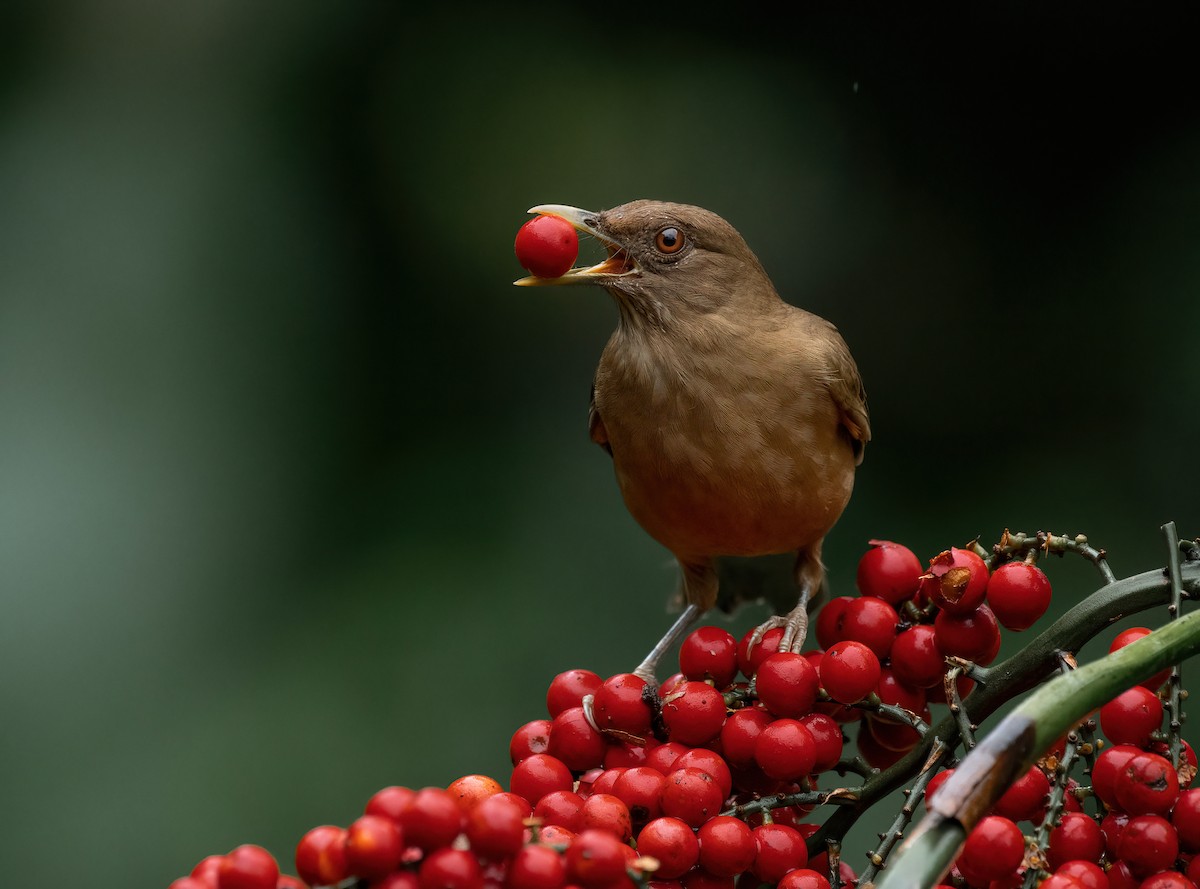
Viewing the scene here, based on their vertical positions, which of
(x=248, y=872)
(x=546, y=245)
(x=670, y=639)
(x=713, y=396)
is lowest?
(x=248, y=872)

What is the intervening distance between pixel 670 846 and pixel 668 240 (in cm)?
169

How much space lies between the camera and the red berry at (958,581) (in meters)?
2.05

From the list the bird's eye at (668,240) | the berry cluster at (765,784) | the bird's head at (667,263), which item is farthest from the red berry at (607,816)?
the bird's eye at (668,240)

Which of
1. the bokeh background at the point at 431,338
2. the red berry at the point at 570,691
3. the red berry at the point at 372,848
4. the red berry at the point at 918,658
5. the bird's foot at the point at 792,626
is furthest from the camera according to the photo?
the bokeh background at the point at 431,338

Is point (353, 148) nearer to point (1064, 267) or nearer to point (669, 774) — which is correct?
point (1064, 267)

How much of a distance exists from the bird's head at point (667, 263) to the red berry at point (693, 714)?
1.22 m

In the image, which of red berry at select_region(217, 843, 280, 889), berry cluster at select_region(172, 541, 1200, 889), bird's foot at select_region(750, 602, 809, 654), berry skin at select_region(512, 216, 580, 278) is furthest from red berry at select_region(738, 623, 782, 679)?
red berry at select_region(217, 843, 280, 889)

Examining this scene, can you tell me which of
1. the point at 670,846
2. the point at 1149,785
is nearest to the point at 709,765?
the point at 670,846

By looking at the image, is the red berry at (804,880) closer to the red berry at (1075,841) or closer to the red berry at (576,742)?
the red berry at (1075,841)

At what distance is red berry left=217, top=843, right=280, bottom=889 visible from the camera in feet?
4.52

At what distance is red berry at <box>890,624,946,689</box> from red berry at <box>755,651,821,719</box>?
160 mm

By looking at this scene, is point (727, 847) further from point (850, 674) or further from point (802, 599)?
point (802, 599)

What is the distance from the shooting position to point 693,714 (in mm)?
2066

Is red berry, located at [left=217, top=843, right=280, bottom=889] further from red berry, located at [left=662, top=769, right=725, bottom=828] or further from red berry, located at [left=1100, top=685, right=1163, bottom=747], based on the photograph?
red berry, located at [left=1100, top=685, right=1163, bottom=747]
